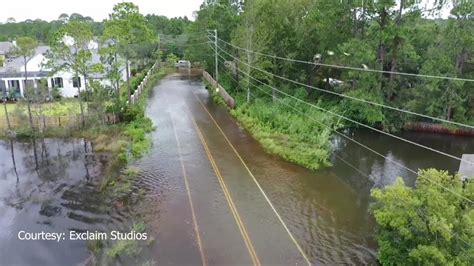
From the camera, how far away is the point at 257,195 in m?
15.5

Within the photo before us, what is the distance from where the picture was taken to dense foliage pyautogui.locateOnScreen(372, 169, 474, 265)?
9352mm

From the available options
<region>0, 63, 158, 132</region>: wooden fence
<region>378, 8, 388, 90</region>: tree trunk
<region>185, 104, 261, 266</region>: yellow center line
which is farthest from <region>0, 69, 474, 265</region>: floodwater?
<region>378, 8, 388, 90</region>: tree trunk

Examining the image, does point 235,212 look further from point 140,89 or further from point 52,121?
point 140,89

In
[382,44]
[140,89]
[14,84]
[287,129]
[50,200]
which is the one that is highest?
[382,44]

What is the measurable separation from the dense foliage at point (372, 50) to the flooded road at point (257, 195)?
2625 millimetres

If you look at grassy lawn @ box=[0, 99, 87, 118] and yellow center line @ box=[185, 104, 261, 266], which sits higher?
grassy lawn @ box=[0, 99, 87, 118]

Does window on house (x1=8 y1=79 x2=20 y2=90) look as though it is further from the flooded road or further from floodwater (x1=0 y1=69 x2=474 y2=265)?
the flooded road

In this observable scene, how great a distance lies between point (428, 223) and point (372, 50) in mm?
17919

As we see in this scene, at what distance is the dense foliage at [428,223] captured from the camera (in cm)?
935

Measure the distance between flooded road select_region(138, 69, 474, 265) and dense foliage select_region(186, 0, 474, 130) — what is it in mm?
2625

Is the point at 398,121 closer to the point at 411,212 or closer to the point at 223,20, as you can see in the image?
the point at 411,212

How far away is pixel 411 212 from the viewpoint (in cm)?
990

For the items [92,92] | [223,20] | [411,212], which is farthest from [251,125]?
[223,20]

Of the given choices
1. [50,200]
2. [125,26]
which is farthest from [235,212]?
[125,26]
